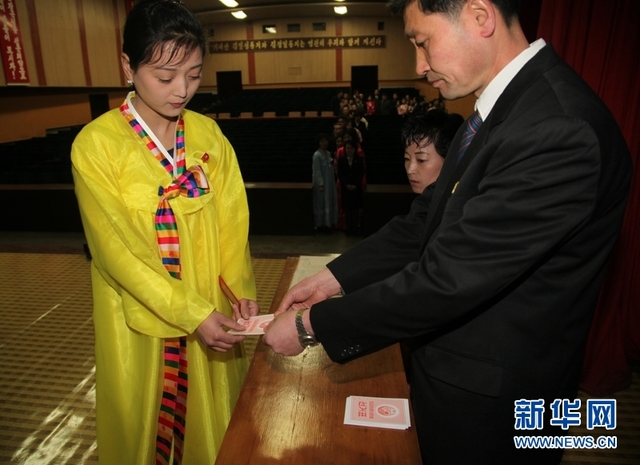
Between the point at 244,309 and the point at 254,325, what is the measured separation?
0.50ft

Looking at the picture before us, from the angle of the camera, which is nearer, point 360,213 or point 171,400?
point 171,400

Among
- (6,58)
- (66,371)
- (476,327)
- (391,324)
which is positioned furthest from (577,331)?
(6,58)

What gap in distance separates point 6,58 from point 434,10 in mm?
11405

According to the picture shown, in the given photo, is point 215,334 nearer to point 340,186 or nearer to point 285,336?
point 285,336

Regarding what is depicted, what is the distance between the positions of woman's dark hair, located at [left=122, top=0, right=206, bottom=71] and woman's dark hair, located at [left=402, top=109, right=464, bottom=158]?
1094 mm

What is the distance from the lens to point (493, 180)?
2.68 feet

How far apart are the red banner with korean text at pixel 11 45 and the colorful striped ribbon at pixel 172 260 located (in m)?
10.6

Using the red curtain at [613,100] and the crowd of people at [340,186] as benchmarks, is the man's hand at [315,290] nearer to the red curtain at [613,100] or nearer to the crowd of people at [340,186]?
the red curtain at [613,100]

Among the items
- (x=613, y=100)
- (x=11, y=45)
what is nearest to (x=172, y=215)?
(x=613, y=100)

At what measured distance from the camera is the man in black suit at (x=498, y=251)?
78 cm

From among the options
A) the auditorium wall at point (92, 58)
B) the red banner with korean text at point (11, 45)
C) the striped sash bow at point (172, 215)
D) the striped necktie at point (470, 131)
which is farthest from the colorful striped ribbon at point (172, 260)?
the red banner with korean text at point (11, 45)

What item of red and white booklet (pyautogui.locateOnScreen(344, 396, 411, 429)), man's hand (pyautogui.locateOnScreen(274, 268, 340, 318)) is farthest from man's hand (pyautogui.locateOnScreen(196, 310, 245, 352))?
red and white booklet (pyautogui.locateOnScreen(344, 396, 411, 429))

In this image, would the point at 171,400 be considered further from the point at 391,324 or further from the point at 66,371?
the point at 66,371

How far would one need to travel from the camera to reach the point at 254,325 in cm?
135
